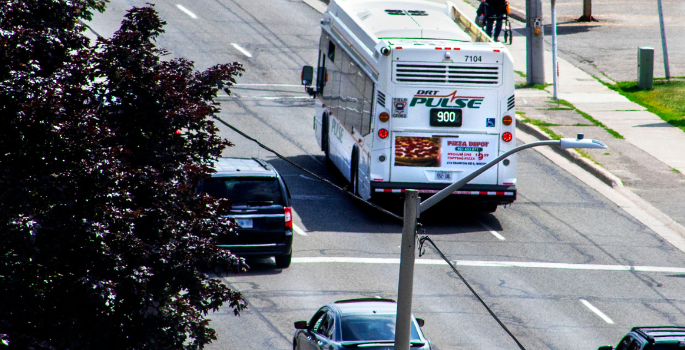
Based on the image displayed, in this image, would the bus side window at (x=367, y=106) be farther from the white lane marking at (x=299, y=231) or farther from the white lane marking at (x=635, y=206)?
the white lane marking at (x=635, y=206)

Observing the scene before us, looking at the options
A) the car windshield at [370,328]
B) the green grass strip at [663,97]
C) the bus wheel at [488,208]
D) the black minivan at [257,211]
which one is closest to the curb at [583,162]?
the bus wheel at [488,208]

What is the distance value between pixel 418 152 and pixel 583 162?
719 cm

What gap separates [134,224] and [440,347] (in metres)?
6.01

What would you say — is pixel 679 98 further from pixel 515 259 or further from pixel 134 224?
pixel 134 224

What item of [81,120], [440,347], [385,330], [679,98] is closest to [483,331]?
[440,347]

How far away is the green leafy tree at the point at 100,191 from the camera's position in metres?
9.43

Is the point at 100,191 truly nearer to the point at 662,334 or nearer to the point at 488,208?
the point at 662,334

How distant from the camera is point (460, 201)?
20.8 m

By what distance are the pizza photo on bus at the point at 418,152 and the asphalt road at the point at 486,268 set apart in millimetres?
1494

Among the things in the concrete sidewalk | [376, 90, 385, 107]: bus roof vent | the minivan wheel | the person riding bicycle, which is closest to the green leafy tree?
the minivan wheel

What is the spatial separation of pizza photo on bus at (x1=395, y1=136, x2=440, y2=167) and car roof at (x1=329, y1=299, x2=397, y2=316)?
6.93 m

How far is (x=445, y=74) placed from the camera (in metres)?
20.0

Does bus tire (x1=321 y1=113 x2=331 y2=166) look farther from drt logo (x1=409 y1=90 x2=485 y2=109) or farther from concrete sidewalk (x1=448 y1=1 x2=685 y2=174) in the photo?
concrete sidewalk (x1=448 y1=1 x2=685 y2=174)

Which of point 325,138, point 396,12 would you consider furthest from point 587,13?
point 396,12
